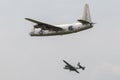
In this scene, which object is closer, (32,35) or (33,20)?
(33,20)

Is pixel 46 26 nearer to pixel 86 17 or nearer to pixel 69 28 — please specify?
pixel 69 28

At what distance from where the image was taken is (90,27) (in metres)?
152

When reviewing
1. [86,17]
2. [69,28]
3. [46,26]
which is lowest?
[69,28]

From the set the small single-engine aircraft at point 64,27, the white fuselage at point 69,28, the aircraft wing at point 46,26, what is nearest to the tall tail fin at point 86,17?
the small single-engine aircraft at point 64,27

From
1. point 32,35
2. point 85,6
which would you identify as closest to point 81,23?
point 85,6

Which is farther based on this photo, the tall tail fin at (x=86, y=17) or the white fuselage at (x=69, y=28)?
the white fuselage at (x=69, y=28)

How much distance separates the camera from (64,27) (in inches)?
6230

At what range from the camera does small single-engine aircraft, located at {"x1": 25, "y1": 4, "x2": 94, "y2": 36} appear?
153m

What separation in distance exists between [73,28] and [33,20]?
1401cm

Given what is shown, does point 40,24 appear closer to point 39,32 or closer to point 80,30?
point 39,32

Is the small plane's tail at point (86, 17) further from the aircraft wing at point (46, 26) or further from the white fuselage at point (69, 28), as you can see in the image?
the aircraft wing at point (46, 26)

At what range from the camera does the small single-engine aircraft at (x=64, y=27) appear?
502ft

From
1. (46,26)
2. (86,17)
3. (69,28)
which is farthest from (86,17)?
(46,26)

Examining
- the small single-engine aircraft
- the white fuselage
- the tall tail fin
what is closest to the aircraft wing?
the small single-engine aircraft
